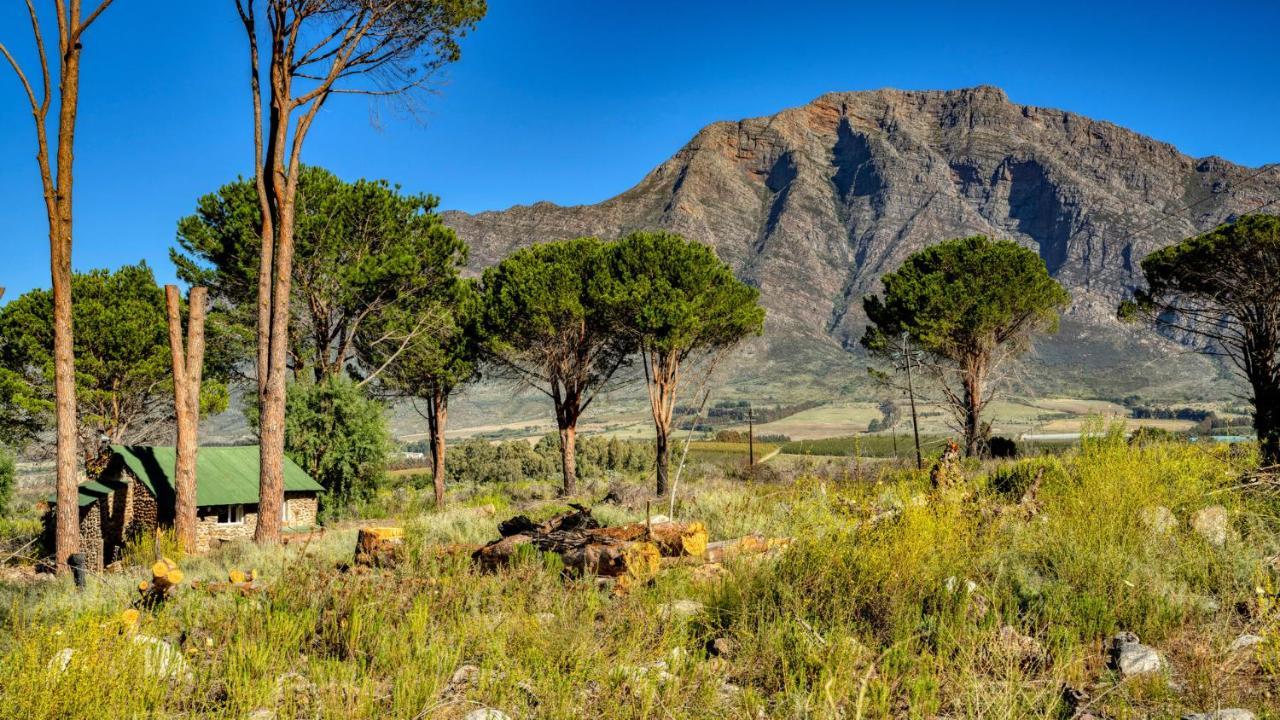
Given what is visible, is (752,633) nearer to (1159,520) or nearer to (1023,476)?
(1159,520)

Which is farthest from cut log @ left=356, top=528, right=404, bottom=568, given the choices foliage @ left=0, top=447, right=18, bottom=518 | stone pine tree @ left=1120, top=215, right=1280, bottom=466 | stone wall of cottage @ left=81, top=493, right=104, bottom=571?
foliage @ left=0, top=447, right=18, bottom=518

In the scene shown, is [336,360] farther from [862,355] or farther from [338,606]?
[862,355]

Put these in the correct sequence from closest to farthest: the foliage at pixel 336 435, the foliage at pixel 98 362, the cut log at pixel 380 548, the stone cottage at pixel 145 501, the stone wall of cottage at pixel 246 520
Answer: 1. the cut log at pixel 380 548
2. the stone cottage at pixel 145 501
3. the stone wall of cottage at pixel 246 520
4. the foliage at pixel 336 435
5. the foliage at pixel 98 362

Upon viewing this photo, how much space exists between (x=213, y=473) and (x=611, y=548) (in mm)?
21681

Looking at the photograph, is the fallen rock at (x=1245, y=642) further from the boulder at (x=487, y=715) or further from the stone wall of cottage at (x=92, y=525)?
the stone wall of cottage at (x=92, y=525)

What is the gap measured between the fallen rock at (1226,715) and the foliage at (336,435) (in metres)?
24.9

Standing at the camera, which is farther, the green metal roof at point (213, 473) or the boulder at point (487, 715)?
the green metal roof at point (213, 473)

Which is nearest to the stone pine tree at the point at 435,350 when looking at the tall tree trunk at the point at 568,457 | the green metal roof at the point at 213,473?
the tall tree trunk at the point at 568,457

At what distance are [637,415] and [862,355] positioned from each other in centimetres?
5983

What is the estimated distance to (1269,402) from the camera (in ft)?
52.3

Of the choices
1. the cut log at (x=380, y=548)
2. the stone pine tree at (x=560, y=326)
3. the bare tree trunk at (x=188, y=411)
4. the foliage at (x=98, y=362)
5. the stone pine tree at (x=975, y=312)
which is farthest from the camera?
the stone pine tree at (x=975, y=312)

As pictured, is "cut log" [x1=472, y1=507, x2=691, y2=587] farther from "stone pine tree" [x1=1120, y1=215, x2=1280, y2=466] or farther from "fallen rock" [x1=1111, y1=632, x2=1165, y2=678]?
"stone pine tree" [x1=1120, y1=215, x2=1280, y2=466]

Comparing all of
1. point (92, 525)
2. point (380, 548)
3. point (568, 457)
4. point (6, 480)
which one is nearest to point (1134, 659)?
point (380, 548)

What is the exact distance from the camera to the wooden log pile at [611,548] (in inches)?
225
